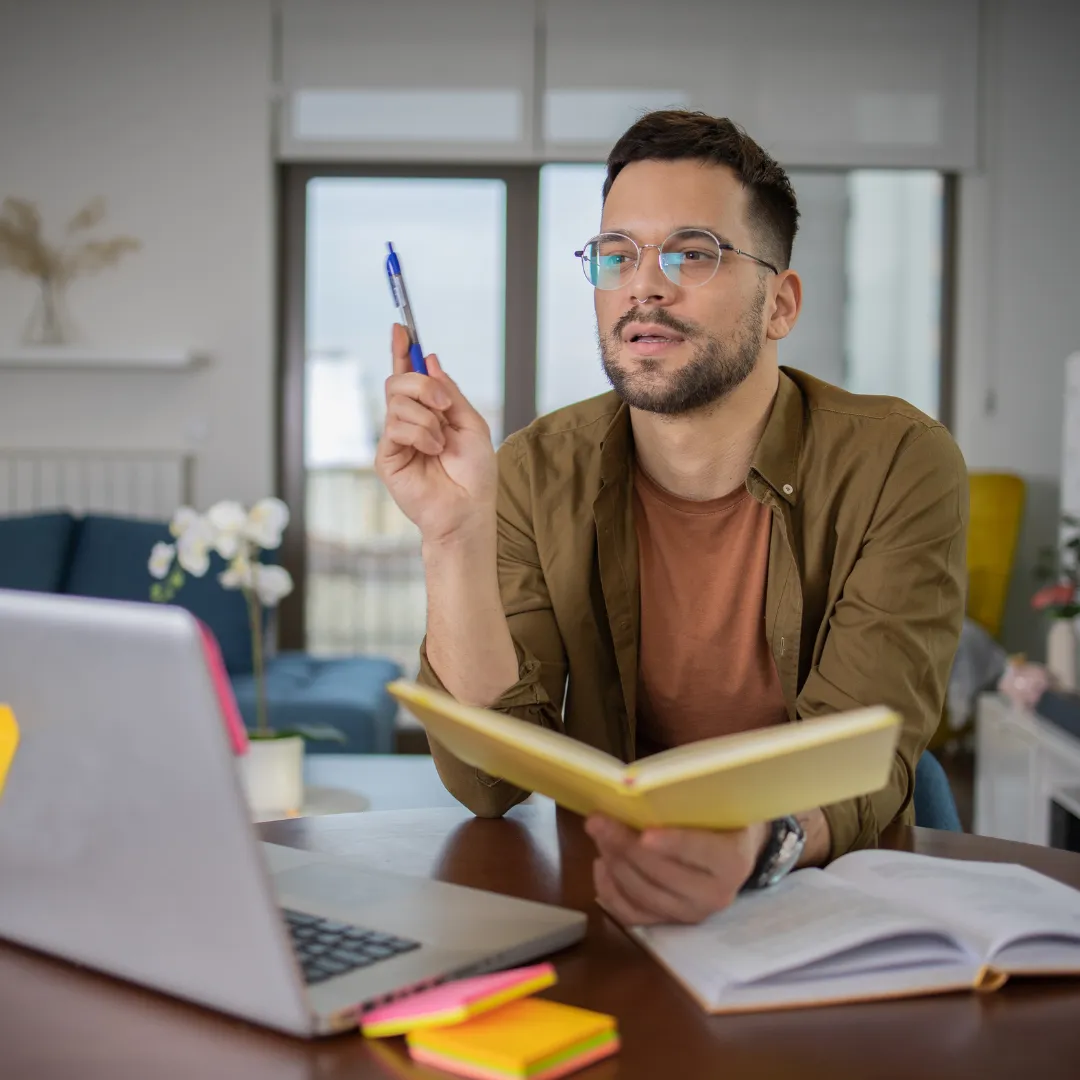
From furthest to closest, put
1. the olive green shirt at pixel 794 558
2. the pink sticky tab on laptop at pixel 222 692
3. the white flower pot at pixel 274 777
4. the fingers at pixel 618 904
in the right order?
the white flower pot at pixel 274 777 → the olive green shirt at pixel 794 558 → the fingers at pixel 618 904 → the pink sticky tab on laptop at pixel 222 692

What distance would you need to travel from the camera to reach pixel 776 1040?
63 cm

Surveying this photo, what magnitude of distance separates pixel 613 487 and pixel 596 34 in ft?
11.8

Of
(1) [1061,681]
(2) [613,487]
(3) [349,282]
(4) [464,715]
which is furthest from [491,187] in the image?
(4) [464,715]

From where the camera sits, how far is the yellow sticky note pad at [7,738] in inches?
25.9

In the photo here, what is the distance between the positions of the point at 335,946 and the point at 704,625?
0.85m

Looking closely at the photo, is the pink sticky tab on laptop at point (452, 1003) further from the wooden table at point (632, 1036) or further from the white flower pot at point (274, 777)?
the white flower pot at point (274, 777)

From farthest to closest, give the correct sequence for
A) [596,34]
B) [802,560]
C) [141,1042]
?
[596,34], [802,560], [141,1042]

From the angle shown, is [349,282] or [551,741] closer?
[551,741]

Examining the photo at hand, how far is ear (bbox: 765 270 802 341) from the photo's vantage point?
1.61m

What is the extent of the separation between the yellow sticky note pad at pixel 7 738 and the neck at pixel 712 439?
967 mm

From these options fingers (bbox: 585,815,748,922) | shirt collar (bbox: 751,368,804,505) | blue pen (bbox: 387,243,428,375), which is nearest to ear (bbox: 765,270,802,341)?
shirt collar (bbox: 751,368,804,505)

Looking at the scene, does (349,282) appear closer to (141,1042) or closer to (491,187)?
(491,187)

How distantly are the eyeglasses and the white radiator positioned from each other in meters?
3.50

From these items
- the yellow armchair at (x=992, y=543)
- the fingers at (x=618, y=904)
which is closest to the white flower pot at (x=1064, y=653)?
the yellow armchair at (x=992, y=543)
